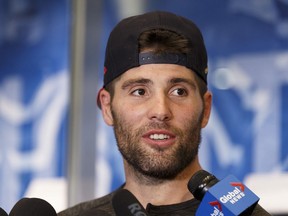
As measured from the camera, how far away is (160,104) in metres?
2.06

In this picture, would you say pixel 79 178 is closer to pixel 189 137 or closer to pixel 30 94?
pixel 30 94

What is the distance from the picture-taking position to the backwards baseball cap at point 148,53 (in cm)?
213

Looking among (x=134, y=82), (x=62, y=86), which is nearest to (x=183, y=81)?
(x=134, y=82)

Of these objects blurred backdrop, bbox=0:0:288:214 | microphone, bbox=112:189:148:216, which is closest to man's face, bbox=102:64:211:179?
microphone, bbox=112:189:148:216

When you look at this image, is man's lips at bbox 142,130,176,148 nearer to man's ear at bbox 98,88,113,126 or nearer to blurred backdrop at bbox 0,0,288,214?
man's ear at bbox 98,88,113,126

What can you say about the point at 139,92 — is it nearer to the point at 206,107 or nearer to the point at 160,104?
the point at 160,104

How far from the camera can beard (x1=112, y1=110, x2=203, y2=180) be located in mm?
2086

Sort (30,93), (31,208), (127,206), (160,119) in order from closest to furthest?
(127,206) → (31,208) → (160,119) → (30,93)

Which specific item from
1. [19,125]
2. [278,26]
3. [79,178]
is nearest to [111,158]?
[79,178]

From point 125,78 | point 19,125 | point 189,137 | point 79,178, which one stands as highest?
point 125,78

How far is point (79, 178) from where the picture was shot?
13.2ft

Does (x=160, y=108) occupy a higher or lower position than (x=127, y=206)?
higher

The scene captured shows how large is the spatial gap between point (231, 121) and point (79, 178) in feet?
3.00

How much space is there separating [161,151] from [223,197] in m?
0.48
